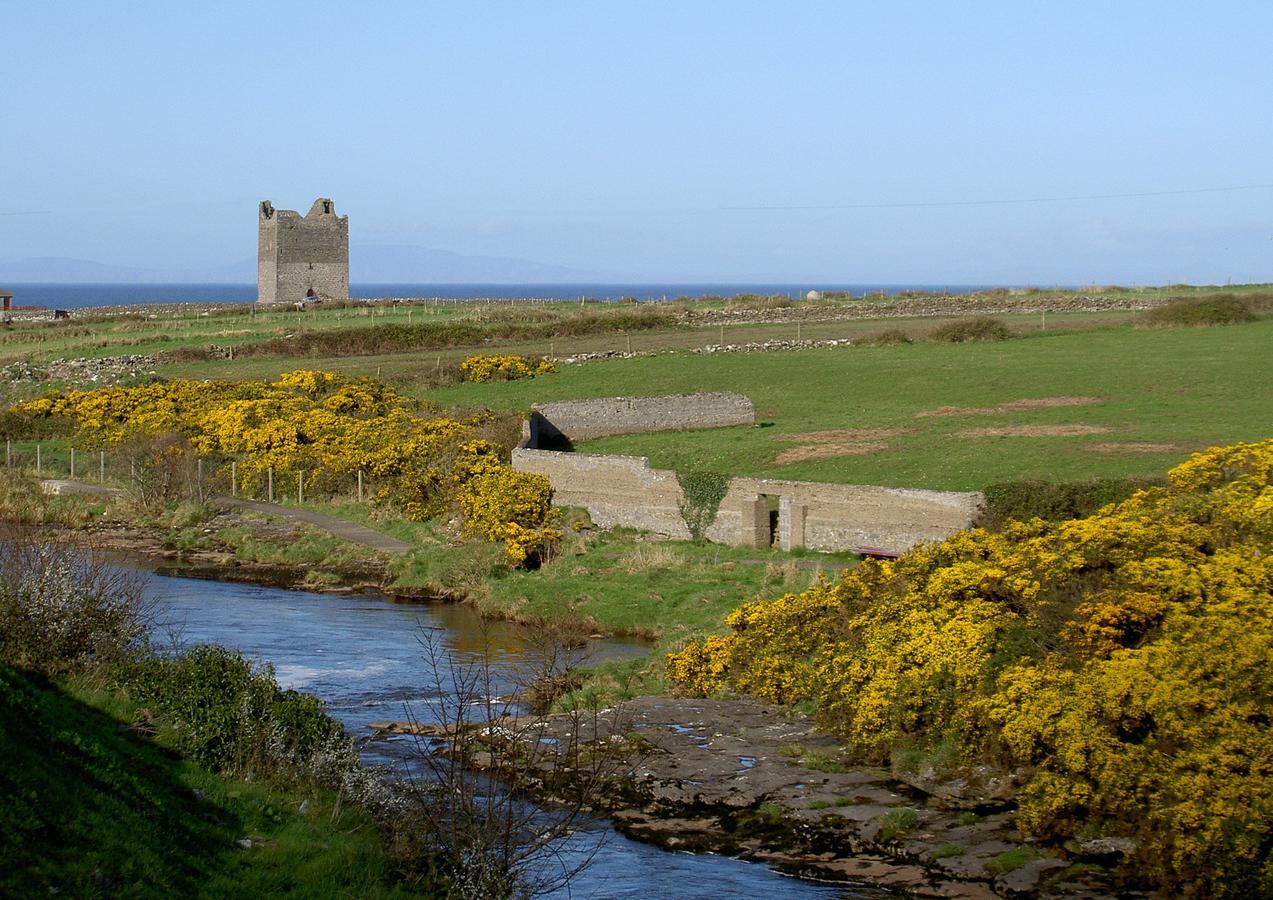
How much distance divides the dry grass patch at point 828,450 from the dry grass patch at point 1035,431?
310 centimetres

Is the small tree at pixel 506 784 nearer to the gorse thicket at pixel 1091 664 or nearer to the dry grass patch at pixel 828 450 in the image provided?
the gorse thicket at pixel 1091 664

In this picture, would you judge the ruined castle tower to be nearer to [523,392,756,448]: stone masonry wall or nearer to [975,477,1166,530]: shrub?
[523,392,756,448]: stone masonry wall

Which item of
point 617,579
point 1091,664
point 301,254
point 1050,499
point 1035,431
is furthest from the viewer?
point 301,254

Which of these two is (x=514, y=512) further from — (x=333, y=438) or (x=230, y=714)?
(x=230, y=714)

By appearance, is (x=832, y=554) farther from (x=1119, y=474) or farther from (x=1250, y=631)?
(x=1250, y=631)

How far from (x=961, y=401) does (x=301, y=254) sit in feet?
249

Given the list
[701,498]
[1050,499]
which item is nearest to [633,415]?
[701,498]

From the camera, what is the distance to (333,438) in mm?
45438

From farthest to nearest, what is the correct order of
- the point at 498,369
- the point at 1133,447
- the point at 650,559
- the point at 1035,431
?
the point at 498,369
the point at 1035,431
the point at 1133,447
the point at 650,559

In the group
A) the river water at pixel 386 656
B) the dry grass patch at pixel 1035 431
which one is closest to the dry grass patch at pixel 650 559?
the river water at pixel 386 656

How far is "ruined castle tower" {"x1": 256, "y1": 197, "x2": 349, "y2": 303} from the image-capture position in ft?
375

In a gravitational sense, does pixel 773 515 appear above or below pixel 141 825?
above

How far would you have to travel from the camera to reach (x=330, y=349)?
238 feet

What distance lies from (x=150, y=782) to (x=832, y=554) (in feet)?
63.6
